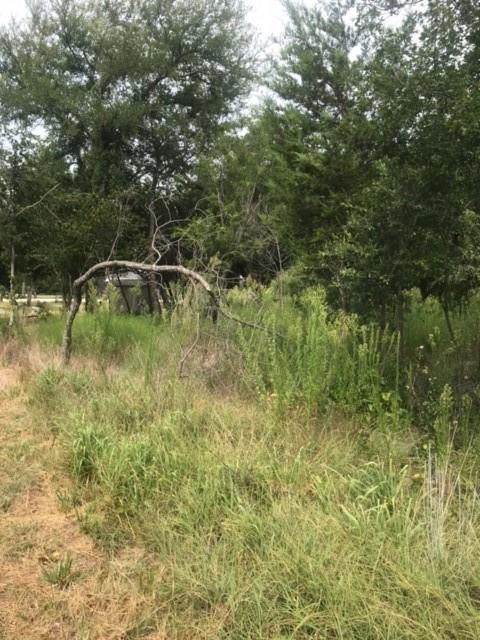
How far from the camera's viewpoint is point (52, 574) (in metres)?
2.33

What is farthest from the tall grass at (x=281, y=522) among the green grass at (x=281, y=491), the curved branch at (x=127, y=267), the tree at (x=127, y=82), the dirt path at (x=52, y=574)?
the tree at (x=127, y=82)

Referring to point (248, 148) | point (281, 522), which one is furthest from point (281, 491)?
point (248, 148)

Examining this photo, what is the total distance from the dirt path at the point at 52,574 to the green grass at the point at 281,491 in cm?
9

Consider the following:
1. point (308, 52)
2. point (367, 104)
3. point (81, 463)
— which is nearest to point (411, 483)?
point (81, 463)

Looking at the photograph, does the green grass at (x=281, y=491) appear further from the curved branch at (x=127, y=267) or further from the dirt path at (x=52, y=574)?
the curved branch at (x=127, y=267)

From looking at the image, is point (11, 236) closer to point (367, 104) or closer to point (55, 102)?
point (367, 104)

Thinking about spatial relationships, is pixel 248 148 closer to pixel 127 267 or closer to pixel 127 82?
pixel 127 82

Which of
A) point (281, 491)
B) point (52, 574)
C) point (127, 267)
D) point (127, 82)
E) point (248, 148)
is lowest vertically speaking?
point (52, 574)

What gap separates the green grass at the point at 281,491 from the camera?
1.91 meters

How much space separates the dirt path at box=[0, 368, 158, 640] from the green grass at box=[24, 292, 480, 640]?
94 mm

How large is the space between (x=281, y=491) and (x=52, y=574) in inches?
46.5

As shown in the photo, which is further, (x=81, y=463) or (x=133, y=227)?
(x=133, y=227)

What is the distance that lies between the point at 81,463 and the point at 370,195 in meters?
3.50

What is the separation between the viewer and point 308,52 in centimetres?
961
